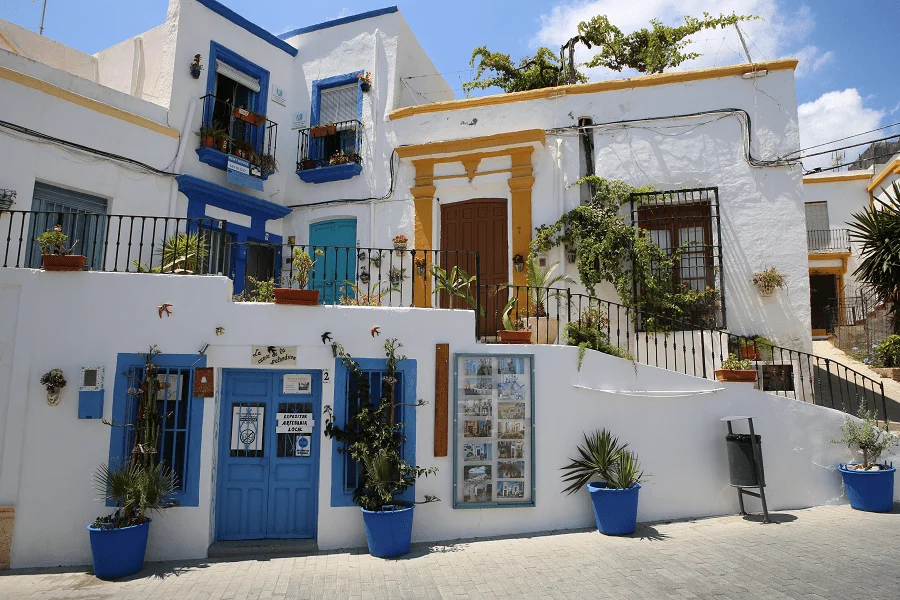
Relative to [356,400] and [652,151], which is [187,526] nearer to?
[356,400]

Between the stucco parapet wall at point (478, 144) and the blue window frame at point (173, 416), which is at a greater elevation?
the stucco parapet wall at point (478, 144)

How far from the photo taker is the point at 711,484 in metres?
7.45

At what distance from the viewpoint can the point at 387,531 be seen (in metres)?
6.28

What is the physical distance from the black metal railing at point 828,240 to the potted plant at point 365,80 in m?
15.8

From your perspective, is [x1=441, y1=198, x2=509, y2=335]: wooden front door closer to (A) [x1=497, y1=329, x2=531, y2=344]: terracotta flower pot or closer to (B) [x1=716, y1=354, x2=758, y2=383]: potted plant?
(A) [x1=497, y1=329, x2=531, y2=344]: terracotta flower pot

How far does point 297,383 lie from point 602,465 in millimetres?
3727

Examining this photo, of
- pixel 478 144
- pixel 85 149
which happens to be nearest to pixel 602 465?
pixel 478 144

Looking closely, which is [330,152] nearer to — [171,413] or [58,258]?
[58,258]

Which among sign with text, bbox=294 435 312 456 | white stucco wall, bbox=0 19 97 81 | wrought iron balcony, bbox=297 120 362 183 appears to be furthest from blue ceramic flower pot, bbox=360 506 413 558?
white stucco wall, bbox=0 19 97 81

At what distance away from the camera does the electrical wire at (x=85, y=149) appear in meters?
8.23

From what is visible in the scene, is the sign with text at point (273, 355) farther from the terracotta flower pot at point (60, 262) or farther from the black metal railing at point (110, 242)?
the terracotta flower pot at point (60, 262)

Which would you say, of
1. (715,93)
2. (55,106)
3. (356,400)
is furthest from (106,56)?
(715,93)

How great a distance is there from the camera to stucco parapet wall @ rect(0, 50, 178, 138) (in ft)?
27.2

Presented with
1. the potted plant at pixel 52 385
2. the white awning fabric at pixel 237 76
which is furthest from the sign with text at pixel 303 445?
the white awning fabric at pixel 237 76
